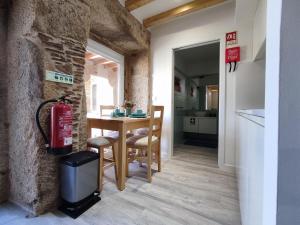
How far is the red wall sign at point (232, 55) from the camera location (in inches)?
93.0

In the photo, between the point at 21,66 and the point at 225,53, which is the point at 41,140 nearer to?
the point at 21,66

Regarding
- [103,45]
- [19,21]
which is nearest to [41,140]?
[19,21]

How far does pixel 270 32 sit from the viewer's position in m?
0.41

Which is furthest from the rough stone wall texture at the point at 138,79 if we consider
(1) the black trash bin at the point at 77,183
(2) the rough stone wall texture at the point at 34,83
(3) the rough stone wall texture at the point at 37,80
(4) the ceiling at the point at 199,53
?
(1) the black trash bin at the point at 77,183

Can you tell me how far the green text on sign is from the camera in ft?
4.76

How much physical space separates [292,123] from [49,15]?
192 centimetres

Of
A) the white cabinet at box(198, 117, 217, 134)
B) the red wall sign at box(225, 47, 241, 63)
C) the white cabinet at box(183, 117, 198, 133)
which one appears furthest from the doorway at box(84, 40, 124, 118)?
the white cabinet at box(198, 117, 217, 134)

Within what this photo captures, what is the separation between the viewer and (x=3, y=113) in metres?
1.57

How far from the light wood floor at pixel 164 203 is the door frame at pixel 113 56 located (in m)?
1.67

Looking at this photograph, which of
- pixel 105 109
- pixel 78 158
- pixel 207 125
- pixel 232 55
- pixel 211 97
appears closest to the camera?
pixel 78 158

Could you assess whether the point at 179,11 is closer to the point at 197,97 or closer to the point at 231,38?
the point at 231,38

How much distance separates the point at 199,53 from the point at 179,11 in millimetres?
1880

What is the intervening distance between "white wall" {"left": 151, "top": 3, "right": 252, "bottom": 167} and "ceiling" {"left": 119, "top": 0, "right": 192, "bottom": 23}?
13.2 inches

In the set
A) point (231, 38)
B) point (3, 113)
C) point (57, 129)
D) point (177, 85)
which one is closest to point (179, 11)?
point (231, 38)
